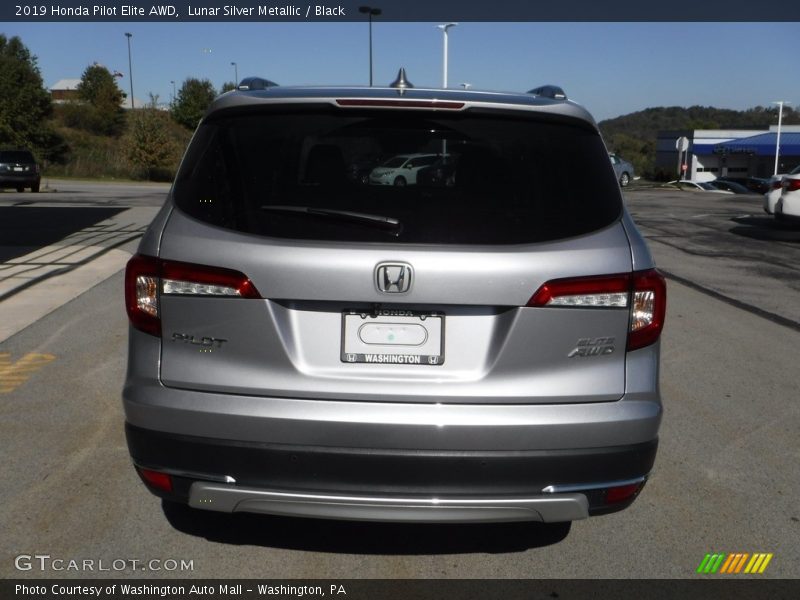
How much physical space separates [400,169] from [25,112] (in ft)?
205

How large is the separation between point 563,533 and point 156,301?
6.56 ft

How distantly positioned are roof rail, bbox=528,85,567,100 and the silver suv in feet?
2.15

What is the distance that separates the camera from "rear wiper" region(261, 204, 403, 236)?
9.87ft

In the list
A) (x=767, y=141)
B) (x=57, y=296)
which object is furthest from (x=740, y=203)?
(x=767, y=141)

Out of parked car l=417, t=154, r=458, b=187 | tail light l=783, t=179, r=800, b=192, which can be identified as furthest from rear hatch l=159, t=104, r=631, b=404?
tail light l=783, t=179, r=800, b=192

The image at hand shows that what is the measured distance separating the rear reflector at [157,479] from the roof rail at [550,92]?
206cm

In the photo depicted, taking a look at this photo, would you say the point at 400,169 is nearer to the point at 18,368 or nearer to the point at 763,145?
the point at 18,368

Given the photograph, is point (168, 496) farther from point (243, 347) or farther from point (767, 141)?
point (767, 141)

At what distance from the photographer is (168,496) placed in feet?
10.5

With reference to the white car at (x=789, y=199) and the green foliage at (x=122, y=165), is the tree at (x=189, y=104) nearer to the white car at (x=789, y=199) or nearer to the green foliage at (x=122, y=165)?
the green foliage at (x=122, y=165)

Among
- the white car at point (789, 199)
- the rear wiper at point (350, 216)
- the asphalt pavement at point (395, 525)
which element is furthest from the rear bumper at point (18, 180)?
the rear wiper at point (350, 216)

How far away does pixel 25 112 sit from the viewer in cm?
5981

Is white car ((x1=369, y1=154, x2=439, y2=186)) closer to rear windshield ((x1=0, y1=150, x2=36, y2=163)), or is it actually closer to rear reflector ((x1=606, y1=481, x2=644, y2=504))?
rear reflector ((x1=606, y1=481, x2=644, y2=504))
